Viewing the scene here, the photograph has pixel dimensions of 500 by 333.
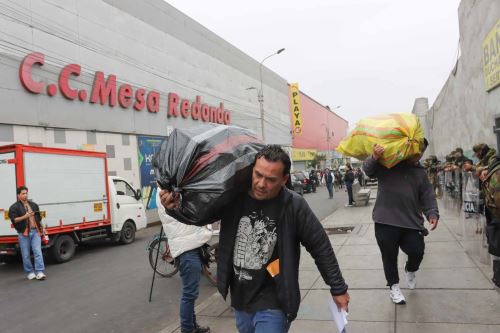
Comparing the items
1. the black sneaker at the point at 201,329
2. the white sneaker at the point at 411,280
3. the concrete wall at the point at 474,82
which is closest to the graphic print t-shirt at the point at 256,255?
the black sneaker at the point at 201,329

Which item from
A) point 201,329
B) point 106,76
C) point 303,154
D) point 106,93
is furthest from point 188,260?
point 303,154

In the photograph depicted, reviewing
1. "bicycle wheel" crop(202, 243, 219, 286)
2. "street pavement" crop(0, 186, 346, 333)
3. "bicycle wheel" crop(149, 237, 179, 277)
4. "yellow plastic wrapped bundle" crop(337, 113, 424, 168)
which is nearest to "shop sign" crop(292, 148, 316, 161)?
"street pavement" crop(0, 186, 346, 333)

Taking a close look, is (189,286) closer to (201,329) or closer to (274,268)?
(201,329)

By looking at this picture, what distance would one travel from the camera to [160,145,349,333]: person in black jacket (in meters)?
2.59

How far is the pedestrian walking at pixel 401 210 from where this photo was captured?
448 centimetres

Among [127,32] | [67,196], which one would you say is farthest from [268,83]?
[67,196]

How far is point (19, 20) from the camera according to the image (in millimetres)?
13344

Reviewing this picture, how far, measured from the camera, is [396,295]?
4590 mm

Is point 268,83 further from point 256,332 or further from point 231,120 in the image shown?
point 256,332

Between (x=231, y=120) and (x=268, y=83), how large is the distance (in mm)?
12899

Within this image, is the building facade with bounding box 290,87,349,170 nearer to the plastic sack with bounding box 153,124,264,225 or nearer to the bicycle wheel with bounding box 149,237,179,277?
the bicycle wheel with bounding box 149,237,179,277

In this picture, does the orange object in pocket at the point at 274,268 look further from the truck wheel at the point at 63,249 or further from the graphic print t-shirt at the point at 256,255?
the truck wheel at the point at 63,249

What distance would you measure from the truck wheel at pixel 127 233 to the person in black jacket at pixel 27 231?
371 cm

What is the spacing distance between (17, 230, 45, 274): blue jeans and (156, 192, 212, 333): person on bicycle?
4871mm
